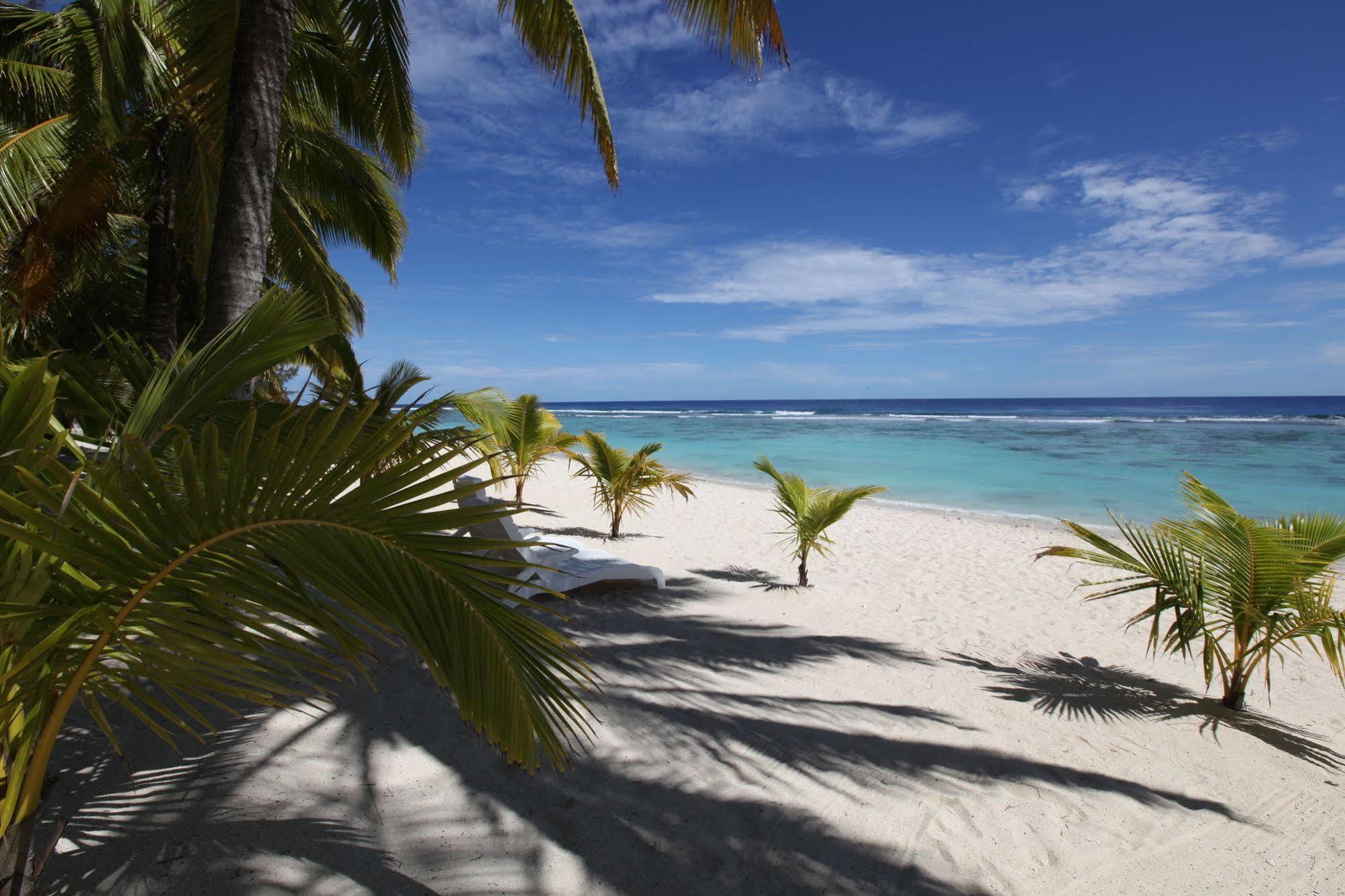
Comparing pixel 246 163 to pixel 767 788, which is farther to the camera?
pixel 246 163

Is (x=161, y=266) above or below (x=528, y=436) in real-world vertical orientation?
above

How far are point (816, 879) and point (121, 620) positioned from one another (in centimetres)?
204

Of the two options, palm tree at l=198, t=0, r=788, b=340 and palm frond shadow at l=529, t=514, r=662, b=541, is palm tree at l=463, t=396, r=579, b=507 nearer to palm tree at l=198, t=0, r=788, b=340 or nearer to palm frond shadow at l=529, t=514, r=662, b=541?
palm frond shadow at l=529, t=514, r=662, b=541

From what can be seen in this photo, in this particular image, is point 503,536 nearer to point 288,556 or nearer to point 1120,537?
point 288,556

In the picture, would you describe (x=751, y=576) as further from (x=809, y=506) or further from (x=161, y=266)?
Result: (x=161, y=266)

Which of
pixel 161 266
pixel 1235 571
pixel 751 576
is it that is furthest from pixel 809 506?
pixel 161 266

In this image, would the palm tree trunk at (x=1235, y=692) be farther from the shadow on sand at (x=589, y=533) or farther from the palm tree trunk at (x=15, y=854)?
the shadow on sand at (x=589, y=533)

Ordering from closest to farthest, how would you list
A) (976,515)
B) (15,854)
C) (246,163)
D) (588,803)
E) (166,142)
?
(15,854) → (588,803) → (246,163) → (166,142) → (976,515)

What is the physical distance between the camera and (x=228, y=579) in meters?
1.11

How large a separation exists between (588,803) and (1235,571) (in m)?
3.70

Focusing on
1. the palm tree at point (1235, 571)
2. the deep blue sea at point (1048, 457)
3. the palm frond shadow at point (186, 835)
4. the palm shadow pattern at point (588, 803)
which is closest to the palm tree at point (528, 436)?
the palm shadow pattern at point (588, 803)

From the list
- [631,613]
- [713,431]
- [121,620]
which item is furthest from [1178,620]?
[713,431]

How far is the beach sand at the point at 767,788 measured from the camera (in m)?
1.94

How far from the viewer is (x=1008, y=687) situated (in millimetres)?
3723
